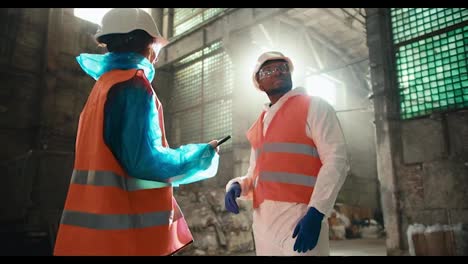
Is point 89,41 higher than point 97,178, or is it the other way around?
point 89,41

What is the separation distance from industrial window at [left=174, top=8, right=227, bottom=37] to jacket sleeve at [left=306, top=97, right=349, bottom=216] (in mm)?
9225

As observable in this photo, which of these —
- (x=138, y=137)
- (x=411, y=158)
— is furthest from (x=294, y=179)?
(x=411, y=158)

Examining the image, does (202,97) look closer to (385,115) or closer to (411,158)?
(385,115)

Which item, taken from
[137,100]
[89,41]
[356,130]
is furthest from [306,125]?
[356,130]

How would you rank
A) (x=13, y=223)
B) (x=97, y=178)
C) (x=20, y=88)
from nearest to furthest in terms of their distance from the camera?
(x=97, y=178) < (x=13, y=223) < (x=20, y=88)

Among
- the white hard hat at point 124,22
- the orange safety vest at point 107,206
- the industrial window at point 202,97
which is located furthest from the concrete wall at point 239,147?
the white hard hat at point 124,22

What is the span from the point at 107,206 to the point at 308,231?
3.55 ft

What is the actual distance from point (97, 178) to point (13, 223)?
852 cm

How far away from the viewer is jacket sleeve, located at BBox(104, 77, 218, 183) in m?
1.56

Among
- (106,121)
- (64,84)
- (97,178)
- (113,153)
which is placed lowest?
(97,178)

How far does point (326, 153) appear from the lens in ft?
6.80

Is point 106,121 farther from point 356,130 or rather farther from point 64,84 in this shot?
point 356,130

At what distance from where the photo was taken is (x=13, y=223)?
8281mm
